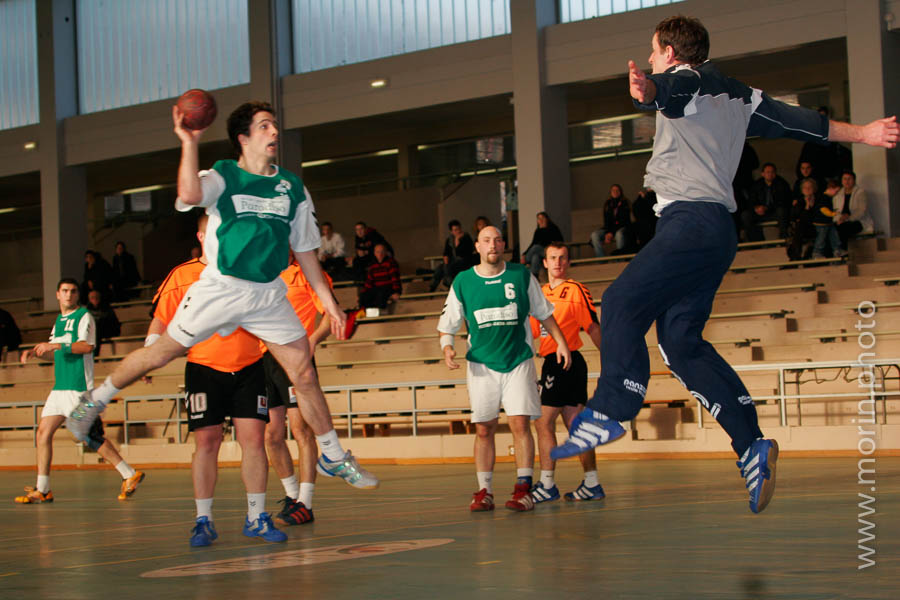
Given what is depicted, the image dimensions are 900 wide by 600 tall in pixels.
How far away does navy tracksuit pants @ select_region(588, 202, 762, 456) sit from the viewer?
13.9 feet

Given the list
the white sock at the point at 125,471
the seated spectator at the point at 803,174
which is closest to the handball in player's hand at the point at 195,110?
the white sock at the point at 125,471

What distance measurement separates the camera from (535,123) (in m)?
19.4

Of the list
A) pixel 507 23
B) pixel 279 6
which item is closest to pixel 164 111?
pixel 279 6

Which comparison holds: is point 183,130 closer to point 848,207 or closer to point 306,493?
point 306,493

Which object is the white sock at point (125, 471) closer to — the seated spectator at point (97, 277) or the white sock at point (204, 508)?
the white sock at point (204, 508)

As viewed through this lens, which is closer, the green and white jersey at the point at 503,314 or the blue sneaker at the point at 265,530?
the blue sneaker at the point at 265,530

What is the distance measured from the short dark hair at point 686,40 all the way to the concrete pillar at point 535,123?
14660 mm

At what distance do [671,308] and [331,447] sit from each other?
186 cm

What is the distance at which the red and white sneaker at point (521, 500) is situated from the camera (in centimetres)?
708

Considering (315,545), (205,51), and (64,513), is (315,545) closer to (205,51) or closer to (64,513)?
(64,513)

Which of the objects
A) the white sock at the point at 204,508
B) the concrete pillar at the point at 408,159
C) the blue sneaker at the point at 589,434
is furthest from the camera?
the concrete pillar at the point at 408,159

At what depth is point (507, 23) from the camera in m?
20.2

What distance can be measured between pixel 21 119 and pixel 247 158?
73.0 ft

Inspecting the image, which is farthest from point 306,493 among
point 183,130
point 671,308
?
point 671,308
